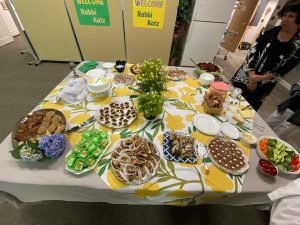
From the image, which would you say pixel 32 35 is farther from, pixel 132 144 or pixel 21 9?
pixel 132 144

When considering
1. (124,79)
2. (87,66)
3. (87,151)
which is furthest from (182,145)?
(87,66)

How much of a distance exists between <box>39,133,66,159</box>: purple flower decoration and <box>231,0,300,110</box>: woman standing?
5.23ft

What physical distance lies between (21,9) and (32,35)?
368 millimetres

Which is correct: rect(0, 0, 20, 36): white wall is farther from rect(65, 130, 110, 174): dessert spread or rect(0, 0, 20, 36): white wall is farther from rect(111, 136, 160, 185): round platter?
rect(111, 136, 160, 185): round platter

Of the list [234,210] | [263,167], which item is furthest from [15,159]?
[234,210]

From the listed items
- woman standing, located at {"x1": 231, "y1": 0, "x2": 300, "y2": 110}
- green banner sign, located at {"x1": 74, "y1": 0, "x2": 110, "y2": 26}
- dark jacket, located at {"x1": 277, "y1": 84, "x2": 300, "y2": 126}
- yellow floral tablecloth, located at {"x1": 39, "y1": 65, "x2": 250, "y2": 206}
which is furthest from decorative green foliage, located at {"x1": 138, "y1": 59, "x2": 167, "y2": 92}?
green banner sign, located at {"x1": 74, "y1": 0, "x2": 110, "y2": 26}

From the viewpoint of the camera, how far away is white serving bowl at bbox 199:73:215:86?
120cm

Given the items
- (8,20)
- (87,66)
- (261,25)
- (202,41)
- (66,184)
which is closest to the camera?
(66,184)

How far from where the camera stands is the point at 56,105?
0.96 metres

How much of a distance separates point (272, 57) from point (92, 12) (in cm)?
238

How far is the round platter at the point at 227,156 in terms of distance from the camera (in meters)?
0.70

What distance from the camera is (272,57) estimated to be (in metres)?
1.27

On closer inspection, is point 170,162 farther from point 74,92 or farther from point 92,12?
point 92,12

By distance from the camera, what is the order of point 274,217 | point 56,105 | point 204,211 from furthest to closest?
point 204,211 < point 56,105 < point 274,217
